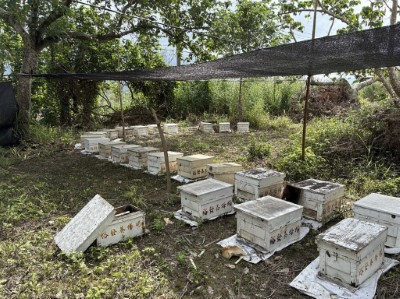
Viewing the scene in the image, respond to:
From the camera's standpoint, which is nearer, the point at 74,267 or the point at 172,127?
the point at 74,267

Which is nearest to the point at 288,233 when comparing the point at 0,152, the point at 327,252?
the point at 327,252

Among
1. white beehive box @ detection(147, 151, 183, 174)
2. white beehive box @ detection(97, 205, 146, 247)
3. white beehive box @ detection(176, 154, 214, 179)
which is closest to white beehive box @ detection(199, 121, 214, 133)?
white beehive box @ detection(147, 151, 183, 174)

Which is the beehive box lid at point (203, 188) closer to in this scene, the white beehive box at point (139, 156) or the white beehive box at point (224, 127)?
the white beehive box at point (139, 156)

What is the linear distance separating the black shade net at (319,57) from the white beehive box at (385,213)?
128cm

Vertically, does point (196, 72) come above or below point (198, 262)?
above

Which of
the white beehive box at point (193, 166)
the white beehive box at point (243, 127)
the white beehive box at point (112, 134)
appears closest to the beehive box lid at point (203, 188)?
the white beehive box at point (193, 166)

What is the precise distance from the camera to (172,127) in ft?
30.8

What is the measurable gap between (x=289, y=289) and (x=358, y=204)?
110 centimetres

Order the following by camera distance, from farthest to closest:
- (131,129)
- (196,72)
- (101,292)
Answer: (131,129), (196,72), (101,292)

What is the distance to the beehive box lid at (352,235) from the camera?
88.1 inches

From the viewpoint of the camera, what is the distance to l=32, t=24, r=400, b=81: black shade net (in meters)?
2.43

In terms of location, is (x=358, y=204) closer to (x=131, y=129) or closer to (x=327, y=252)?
(x=327, y=252)

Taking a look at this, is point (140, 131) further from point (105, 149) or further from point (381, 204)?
point (381, 204)

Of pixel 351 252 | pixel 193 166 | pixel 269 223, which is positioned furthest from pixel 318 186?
pixel 193 166
